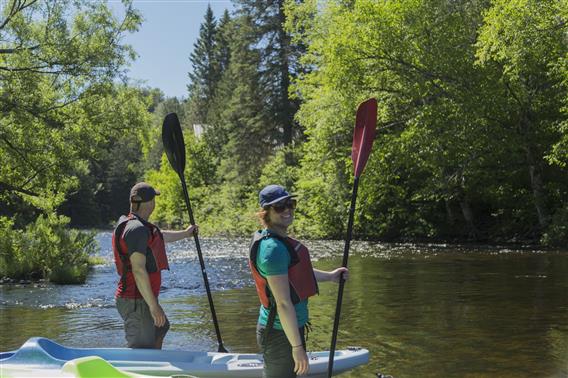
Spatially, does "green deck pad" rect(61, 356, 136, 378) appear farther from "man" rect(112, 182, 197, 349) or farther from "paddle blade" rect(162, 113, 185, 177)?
"paddle blade" rect(162, 113, 185, 177)

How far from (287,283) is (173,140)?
384 cm

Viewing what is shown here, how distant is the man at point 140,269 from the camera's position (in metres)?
4.45

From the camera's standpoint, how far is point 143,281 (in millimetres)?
4488

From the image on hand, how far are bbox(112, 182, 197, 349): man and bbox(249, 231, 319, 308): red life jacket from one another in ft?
4.10

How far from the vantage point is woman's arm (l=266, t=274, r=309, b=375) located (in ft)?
10.7

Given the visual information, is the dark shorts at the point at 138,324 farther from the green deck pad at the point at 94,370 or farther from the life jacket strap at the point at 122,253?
the green deck pad at the point at 94,370

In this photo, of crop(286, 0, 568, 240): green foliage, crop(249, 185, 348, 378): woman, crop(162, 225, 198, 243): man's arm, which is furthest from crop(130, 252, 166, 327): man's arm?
crop(286, 0, 568, 240): green foliage

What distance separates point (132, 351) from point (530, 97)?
1551cm

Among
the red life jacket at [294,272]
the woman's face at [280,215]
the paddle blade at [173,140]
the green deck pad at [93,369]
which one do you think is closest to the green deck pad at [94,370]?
the green deck pad at [93,369]

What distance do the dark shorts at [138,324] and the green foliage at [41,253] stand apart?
8.97m

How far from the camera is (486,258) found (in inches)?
607

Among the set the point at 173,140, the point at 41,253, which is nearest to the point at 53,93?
the point at 41,253

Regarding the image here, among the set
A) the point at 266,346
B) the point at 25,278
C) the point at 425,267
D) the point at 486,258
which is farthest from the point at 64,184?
the point at 266,346

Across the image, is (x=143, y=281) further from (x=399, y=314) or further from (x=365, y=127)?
(x=399, y=314)
